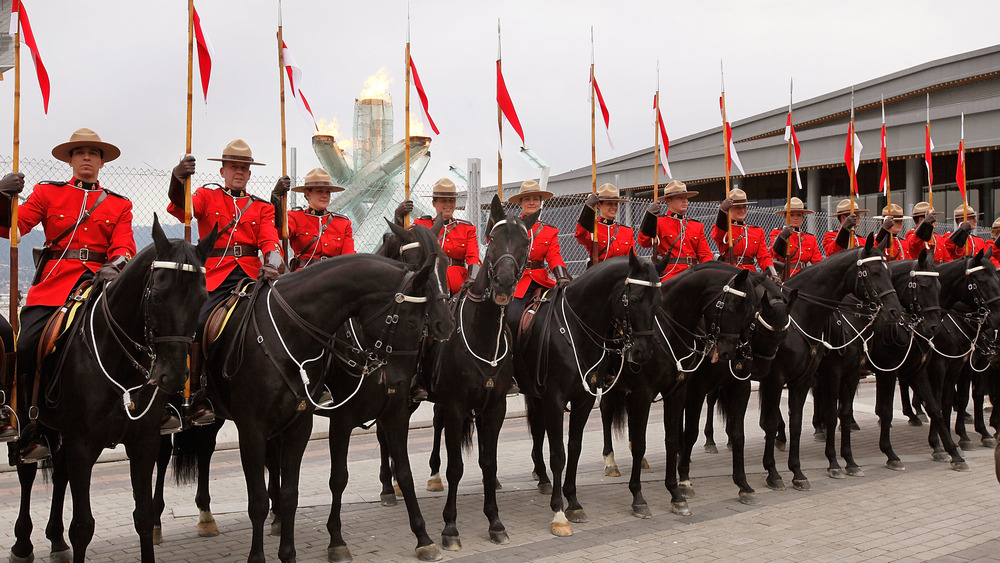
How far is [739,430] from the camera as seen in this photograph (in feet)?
28.5

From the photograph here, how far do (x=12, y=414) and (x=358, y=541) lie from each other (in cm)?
279

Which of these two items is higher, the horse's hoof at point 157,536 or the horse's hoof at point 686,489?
the horse's hoof at point 157,536

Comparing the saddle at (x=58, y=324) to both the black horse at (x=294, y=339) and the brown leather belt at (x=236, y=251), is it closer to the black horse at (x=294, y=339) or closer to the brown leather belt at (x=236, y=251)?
the black horse at (x=294, y=339)

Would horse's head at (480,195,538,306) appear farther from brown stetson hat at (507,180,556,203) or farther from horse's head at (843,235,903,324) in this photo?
horse's head at (843,235,903,324)

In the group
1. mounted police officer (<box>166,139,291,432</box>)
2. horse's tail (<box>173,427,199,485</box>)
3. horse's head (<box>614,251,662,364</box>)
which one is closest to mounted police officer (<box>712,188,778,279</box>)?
horse's head (<box>614,251,662,364</box>)

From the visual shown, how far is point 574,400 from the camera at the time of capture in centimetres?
779

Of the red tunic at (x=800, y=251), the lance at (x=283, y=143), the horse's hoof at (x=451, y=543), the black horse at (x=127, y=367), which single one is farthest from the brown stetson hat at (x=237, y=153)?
the red tunic at (x=800, y=251)

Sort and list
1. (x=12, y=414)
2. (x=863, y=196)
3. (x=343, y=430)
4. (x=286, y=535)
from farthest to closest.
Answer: (x=863, y=196) → (x=343, y=430) → (x=286, y=535) → (x=12, y=414)

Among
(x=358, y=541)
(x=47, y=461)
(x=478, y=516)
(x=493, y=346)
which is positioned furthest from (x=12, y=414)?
(x=478, y=516)

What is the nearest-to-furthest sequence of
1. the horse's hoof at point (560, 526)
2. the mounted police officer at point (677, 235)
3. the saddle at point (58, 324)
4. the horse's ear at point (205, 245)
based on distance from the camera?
the horse's ear at point (205, 245)
the saddle at point (58, 324)
the horse's hoof at point (560, 526)
the mounted police officer at point (677, 235)

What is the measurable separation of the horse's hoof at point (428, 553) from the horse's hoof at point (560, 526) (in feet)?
3.83

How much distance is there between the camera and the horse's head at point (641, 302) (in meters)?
7.27

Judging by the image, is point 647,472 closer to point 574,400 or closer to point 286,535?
point 574,400

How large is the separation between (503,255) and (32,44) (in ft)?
12.7
